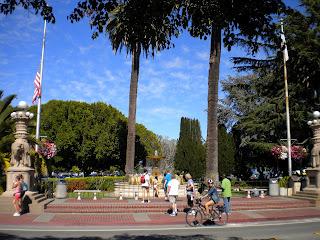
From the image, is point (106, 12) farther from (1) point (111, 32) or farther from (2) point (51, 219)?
(1) point (111, 32)

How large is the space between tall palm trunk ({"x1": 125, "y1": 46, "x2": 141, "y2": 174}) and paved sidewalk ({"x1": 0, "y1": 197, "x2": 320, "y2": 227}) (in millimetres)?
13558

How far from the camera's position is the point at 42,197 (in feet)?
68.3

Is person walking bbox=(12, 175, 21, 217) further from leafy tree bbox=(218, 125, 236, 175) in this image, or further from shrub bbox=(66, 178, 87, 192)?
leafy tree bbox=(218, 125, 236, 175)

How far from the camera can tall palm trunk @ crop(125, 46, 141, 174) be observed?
33938mm

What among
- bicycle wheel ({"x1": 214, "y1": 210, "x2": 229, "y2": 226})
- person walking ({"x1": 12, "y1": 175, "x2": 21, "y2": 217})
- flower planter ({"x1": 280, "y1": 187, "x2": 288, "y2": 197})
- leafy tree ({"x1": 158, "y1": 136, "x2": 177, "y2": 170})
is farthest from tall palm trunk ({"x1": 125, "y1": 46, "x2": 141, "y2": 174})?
leafy tree ({"x1": 158, "y1": 136, "x2": 177, "y2": 170})

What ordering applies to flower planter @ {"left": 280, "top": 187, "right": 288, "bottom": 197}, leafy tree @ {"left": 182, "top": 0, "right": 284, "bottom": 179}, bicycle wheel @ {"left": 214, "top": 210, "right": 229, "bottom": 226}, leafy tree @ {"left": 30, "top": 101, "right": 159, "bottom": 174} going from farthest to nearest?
leafy tree @ {"left": 30, "top": 101, "right": 159, "bottom": 174}, flower planter @ {"left": 280, "top": 187, "right": 288, "bottom": 197}, bicycle wheel @ {"left": 214, "top": 210, "right": 229, "bottom": 226}, leafy tree @ {"left": 182, "top": 0, "right": 284, "bottom": 179}

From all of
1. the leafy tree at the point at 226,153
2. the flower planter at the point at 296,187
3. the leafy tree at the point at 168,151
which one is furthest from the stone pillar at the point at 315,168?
the leafy tree at the point at 168,151

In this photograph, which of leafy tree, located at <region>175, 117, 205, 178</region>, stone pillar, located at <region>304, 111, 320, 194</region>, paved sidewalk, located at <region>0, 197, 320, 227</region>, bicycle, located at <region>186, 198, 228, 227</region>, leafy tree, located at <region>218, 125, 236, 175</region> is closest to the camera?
bicycle, located at <region>186, 198, 228, 227</region>

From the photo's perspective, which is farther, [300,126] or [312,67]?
[300,126]

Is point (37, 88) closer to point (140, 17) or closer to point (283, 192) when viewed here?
point (283, 192)

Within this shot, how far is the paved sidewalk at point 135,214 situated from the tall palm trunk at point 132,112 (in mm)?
13558

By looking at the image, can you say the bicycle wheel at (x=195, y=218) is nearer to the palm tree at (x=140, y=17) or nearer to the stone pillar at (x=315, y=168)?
the palm tree at (x=140, y=17)

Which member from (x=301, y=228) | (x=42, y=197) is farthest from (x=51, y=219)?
(x=301, y=228)

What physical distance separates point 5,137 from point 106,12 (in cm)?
1724
